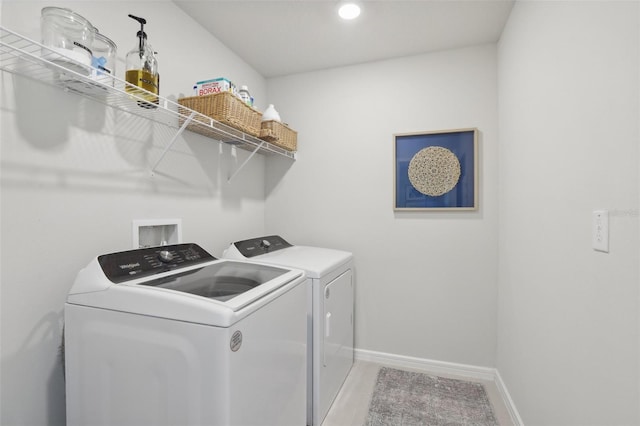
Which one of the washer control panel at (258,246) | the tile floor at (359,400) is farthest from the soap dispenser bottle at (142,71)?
the tile floor at (359,400)

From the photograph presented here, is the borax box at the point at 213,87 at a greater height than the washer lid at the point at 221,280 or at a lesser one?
greater

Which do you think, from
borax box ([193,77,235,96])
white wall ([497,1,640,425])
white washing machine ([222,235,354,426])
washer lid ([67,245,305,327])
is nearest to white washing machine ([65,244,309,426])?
washer lid ([67,245,305,327])

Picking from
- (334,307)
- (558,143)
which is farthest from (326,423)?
(558,143)

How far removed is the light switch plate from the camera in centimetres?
94

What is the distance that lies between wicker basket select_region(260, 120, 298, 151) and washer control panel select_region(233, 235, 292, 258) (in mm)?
720

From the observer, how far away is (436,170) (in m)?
2.34

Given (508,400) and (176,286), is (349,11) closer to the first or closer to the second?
(176,286)

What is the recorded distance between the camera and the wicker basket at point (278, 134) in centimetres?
217

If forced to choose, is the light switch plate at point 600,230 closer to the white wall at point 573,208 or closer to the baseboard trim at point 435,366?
the white wall at point 573,208

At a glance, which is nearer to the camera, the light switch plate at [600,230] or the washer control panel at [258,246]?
the light switch plate at [600,230]

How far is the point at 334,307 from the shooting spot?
199 centimetres

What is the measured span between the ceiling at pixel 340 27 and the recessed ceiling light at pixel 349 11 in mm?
41

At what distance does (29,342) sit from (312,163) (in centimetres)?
205

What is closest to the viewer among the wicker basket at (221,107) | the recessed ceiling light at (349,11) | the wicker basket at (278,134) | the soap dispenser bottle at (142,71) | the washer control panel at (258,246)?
the soap dispenser bottle at (142,71)
